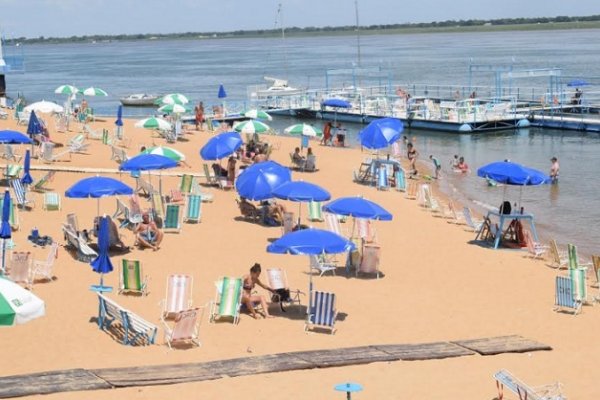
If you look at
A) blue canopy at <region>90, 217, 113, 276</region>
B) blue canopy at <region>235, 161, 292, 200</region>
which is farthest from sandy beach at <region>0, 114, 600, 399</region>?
blue canopy at <region>235, 161, 292, 200</region>

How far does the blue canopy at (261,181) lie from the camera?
16.3m

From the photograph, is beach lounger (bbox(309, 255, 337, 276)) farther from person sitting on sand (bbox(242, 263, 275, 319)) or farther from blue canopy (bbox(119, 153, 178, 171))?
blue canopy (bbox(119, 153, 178, 171))

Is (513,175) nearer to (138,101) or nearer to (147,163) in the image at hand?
(147,163)

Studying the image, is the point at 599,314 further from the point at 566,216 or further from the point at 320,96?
the point at 320,96

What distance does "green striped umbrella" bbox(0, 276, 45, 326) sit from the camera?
7879mm

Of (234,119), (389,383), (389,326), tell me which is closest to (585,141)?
(234,119)

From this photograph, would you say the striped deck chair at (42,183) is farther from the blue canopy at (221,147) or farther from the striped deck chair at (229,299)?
the striped deck chair at (229,299)

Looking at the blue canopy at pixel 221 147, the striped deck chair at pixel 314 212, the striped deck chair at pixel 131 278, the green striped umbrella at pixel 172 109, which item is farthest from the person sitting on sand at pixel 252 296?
the green striped umbrella at pixel 172 109

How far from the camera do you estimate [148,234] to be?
50.5 feet

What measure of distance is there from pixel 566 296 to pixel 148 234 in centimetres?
663

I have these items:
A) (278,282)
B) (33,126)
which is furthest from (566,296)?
(33,126)

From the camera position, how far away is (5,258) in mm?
13586

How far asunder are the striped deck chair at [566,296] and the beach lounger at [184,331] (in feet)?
16.9

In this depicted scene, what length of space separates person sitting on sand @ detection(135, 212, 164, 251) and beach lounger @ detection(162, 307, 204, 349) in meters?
4.44
